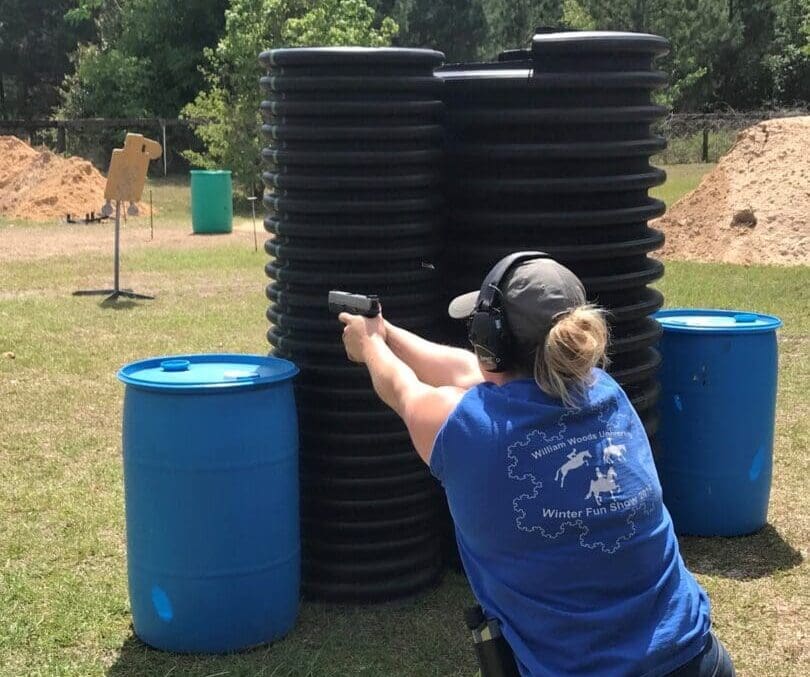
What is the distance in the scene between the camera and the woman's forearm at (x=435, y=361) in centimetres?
342

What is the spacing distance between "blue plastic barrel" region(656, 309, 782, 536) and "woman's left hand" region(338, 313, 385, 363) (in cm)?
232

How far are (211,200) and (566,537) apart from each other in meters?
17.8

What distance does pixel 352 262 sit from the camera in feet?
14.8

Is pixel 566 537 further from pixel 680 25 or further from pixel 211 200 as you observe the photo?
pixel 680 25

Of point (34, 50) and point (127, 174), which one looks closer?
point (127, 174)

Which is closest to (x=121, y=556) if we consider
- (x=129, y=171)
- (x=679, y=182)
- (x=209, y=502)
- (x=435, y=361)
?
(x=209, y=502)

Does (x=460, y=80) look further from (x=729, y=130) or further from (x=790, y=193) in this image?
(x=729, y=130)

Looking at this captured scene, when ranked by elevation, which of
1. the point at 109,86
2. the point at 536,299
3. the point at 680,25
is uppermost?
the point at 680,25

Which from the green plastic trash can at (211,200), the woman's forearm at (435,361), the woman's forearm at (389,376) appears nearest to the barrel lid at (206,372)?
the woman's forearm at (435,361)

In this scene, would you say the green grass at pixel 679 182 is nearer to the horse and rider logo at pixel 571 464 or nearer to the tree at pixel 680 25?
the tree at pixel 680 25

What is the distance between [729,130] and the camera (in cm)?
3900

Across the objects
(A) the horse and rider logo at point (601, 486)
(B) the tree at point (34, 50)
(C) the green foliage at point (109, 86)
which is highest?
(B) the tree at point (34, 50)

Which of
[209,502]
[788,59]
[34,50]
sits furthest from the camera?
[34,50]

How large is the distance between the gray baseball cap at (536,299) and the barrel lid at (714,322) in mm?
2782
